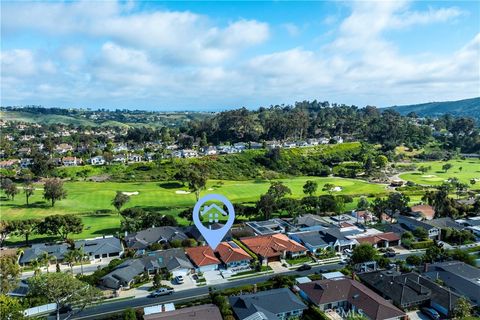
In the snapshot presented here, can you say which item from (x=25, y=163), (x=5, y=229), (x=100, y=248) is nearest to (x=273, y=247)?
(x=100, y=248)

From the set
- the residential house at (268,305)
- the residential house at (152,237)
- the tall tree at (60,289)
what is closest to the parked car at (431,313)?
the residential house at (268,305)

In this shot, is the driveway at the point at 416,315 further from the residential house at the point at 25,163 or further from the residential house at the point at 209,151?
the residential house at the point at 25,163

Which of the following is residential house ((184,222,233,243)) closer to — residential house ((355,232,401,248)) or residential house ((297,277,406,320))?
residential house ((297,277,406,320))

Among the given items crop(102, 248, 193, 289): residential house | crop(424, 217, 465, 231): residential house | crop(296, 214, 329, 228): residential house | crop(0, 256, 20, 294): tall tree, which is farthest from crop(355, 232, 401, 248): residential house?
crop(0, 256, 20, 294): tall tree

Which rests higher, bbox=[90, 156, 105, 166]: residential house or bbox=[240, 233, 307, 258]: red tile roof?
bbox=[90, 156, 105, 166]: residential house

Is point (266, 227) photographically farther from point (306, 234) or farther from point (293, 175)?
→ point (293, 175)

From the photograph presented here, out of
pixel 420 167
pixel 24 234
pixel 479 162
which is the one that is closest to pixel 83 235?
pixel 24 234
